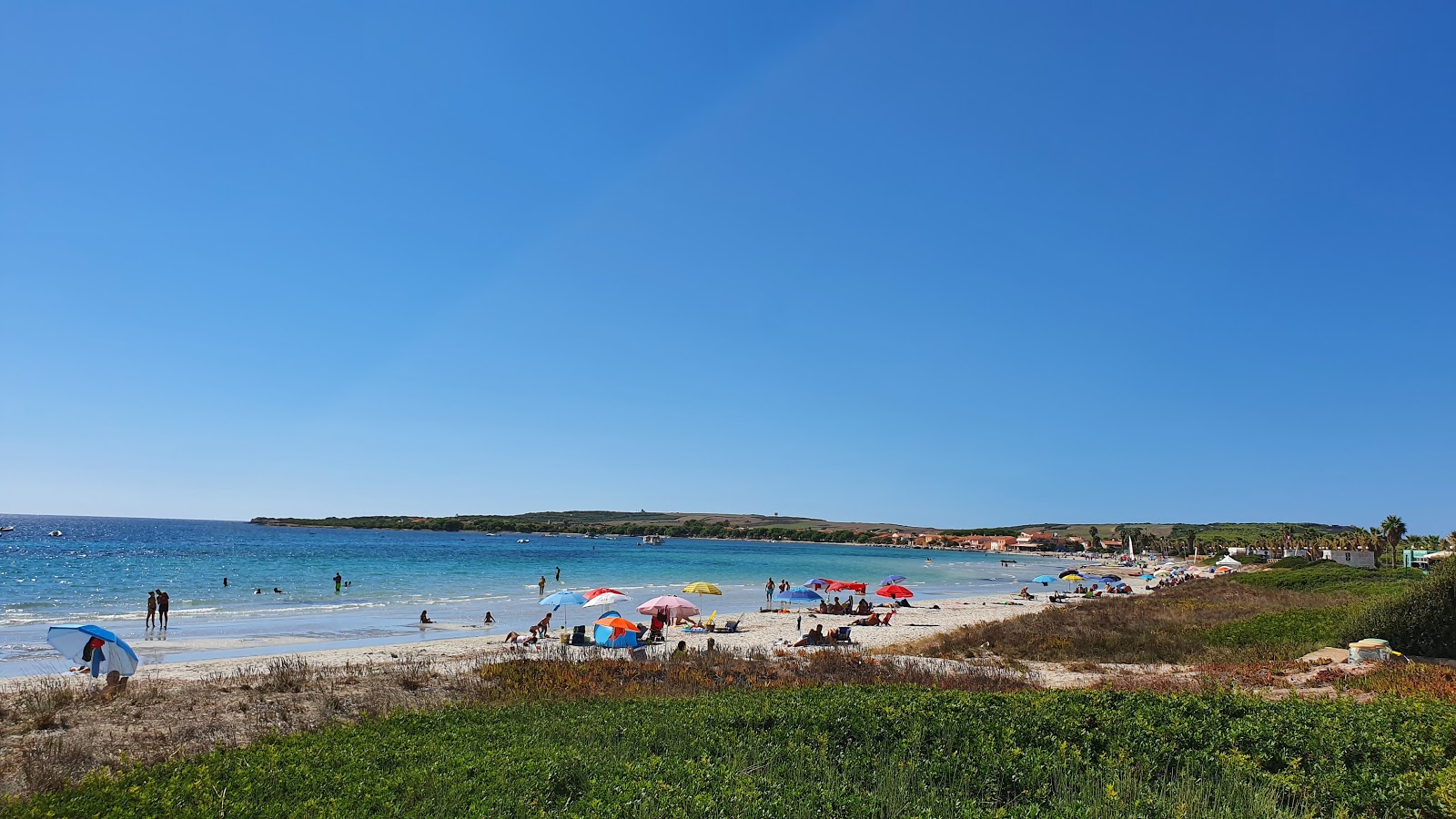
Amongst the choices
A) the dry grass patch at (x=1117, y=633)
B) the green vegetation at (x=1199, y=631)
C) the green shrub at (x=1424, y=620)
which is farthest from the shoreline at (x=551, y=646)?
the green shrub at (x=1424, y=620)

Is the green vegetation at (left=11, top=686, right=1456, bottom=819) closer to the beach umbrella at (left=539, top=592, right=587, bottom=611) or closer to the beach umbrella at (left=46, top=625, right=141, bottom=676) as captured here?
the beach umbrella at (left=46, top=625, right=141, bottom=676)

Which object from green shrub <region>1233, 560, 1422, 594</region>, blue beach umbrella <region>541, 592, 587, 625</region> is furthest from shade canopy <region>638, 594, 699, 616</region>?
green shrub <region>1233, 560, 1422, 594</region>

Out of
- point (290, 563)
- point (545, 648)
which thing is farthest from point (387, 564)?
point (545, 648)

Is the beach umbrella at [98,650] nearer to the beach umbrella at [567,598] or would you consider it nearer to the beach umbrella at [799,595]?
the beach umbrella at [567,598]

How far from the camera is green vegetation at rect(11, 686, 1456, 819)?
5.64m

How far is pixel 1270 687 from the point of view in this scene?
12430 mm

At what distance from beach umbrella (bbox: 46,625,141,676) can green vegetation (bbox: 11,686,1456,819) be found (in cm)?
895

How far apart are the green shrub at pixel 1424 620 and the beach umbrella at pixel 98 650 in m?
26.0

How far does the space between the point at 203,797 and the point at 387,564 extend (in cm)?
7760

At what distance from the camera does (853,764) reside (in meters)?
6.89

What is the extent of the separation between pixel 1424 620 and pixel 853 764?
56.2ft

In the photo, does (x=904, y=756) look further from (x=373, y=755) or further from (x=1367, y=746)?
(x=373, y=755)

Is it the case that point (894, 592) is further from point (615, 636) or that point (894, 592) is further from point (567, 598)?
point (615, 636)

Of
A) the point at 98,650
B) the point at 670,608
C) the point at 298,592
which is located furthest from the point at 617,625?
the point at 298,592
